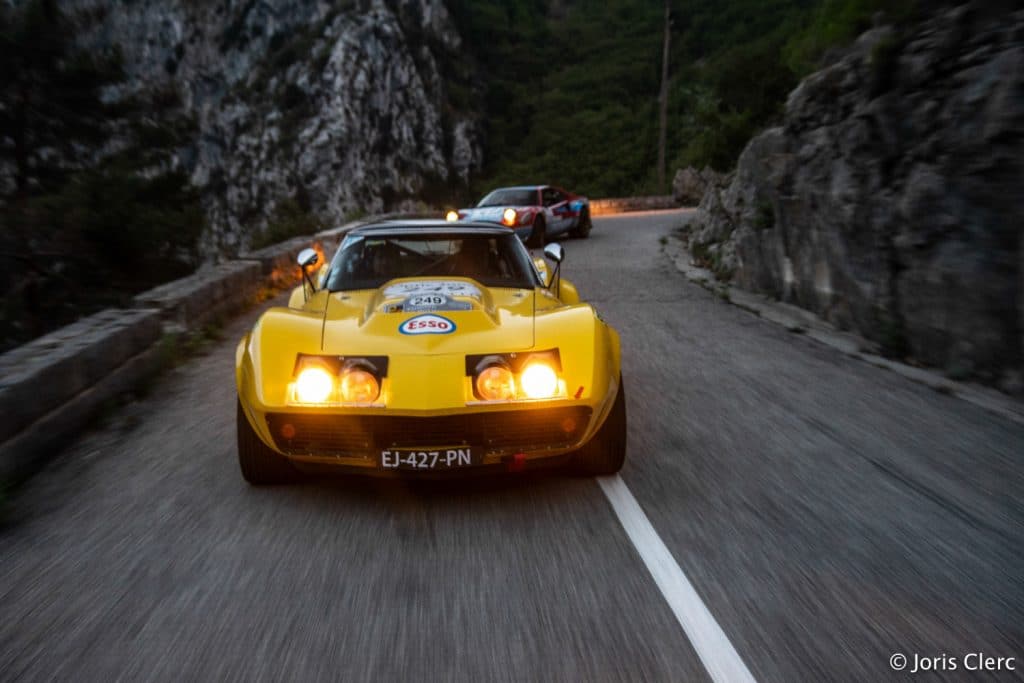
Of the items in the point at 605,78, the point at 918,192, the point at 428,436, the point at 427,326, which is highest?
the point at 605,78

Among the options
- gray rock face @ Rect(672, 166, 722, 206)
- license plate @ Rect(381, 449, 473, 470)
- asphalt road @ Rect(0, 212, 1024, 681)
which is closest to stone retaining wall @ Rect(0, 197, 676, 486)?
asphalt road @ Rect(0, 212, 1024, 681)

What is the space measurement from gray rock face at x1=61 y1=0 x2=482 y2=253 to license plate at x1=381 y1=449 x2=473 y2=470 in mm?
52806

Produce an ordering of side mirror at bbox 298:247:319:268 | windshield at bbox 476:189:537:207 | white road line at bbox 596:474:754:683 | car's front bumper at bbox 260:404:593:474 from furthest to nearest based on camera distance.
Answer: windshield at bbox 476:189:537:207, side mirror at bbox 298:247:319:268, car's front bumper at bbox 260:404:593:474, white road line at bbox 596:474:754:683

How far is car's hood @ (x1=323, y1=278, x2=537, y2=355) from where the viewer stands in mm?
3691

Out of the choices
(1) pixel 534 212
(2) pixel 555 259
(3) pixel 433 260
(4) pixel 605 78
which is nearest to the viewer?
(3) pixel 433 260

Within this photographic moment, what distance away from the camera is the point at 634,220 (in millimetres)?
24516

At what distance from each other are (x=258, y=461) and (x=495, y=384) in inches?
49.9

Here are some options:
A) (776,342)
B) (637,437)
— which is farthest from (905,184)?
(637,437)

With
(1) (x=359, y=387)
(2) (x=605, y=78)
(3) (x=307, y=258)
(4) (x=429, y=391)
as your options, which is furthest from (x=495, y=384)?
(2) (x=605, y=78)

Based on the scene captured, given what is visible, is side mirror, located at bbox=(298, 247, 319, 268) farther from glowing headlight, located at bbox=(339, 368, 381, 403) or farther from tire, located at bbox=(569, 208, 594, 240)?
tire, located at bbox=(569, 208, 594, 240)

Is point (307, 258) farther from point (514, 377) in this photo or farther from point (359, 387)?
point (514, 377)

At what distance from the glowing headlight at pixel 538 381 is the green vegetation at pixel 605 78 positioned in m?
32.3

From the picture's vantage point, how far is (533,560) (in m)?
3.14

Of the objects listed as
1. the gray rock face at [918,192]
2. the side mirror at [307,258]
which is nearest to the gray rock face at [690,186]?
the gray rock face at [918,192]
